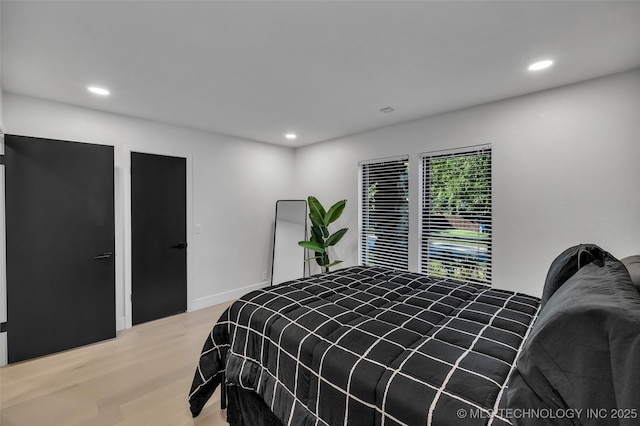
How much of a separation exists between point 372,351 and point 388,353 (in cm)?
7

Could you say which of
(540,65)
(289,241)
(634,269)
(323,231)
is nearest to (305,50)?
(540,65)

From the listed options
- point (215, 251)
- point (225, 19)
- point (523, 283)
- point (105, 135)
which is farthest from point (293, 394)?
point (105, 135)

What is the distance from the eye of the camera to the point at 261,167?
183 inches

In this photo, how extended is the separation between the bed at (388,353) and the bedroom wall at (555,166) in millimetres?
1022

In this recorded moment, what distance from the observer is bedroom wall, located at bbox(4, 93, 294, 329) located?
2.91 m

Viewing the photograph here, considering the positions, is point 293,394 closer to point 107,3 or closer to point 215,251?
point 107,3

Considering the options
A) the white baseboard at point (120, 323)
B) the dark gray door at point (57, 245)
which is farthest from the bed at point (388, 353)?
the white baseboard at point (120, 323)

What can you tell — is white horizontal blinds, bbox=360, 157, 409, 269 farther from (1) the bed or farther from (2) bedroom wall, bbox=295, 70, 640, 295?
(1) the bed

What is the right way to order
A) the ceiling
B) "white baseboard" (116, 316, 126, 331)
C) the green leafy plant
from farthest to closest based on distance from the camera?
the green leafy plant < "white baseboard" (116, 316, 126, 331) < the ceiling

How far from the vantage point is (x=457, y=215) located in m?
3.17

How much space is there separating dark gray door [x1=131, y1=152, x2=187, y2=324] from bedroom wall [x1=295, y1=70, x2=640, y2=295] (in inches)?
129

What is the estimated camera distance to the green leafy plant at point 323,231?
13.2 feet

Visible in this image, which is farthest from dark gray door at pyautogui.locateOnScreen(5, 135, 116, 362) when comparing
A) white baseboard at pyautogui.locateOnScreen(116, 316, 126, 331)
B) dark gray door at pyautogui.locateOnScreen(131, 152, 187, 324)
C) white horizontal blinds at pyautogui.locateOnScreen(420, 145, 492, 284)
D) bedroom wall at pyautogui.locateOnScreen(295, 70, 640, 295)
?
bedroom wall at pyautogui.locateOnScreen(295, 70, 640, 295)

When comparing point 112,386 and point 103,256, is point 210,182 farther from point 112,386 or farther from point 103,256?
point 112,386
